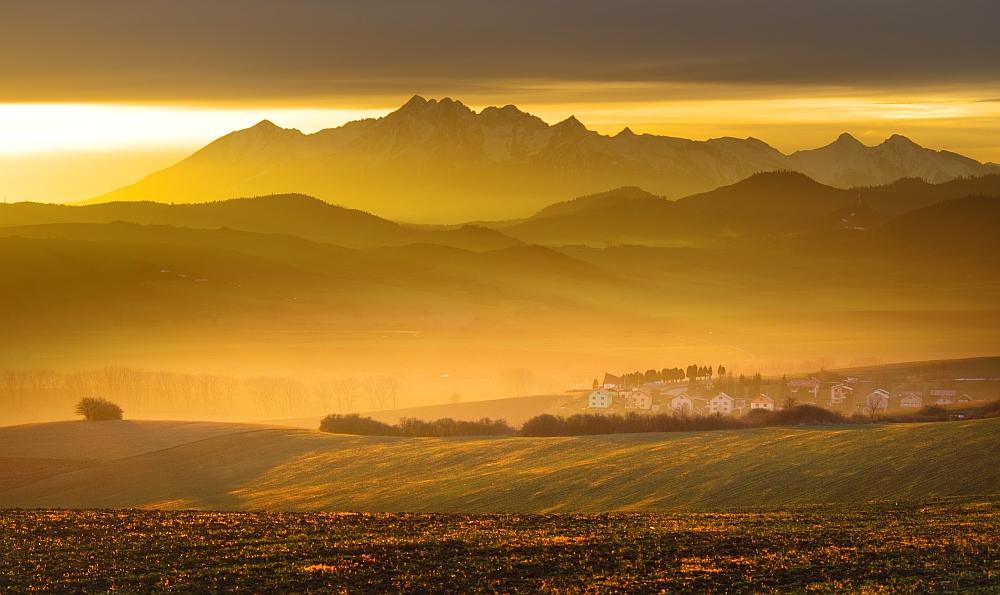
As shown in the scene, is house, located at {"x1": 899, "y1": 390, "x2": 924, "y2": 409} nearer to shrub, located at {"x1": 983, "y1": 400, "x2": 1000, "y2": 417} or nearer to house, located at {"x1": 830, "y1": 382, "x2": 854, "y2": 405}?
house, located at {"x1": 830, "y1": 382, "x2": 854, "y2": 405}

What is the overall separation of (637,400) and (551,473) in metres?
57.6

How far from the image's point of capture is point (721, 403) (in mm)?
108625

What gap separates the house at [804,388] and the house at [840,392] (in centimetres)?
168

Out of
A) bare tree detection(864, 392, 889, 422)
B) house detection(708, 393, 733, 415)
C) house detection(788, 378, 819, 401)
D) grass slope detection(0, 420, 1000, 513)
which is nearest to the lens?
grass slope detection(0, 420, 1000, 513)

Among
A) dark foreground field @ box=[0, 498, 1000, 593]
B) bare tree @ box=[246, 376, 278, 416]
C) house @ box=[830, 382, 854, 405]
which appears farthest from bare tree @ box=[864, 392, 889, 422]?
dark foreground field @ box=[0, 498, 1000, 593]

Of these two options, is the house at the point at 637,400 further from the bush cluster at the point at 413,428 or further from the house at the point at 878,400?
the bush cluster at the point at 413,428

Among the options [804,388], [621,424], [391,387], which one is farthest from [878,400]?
[391,387]

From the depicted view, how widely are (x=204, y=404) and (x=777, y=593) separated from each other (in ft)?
387

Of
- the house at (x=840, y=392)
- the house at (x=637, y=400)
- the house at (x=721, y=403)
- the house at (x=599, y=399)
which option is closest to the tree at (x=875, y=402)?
the house at (x=840, y=392)

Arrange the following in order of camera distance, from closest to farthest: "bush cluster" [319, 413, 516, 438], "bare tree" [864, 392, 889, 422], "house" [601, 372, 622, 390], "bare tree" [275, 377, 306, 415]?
"bush cluster" [319, 413, 516, 438], "bare tree" [864, 392, 889, 422], "house" [601, 372, 622, 390], "bare tree" [275, 377, 306, 415]

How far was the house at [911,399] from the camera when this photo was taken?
104000 millimetres

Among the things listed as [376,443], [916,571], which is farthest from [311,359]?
[916,571]

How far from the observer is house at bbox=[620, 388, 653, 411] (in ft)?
352

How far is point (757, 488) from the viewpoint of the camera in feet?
159
